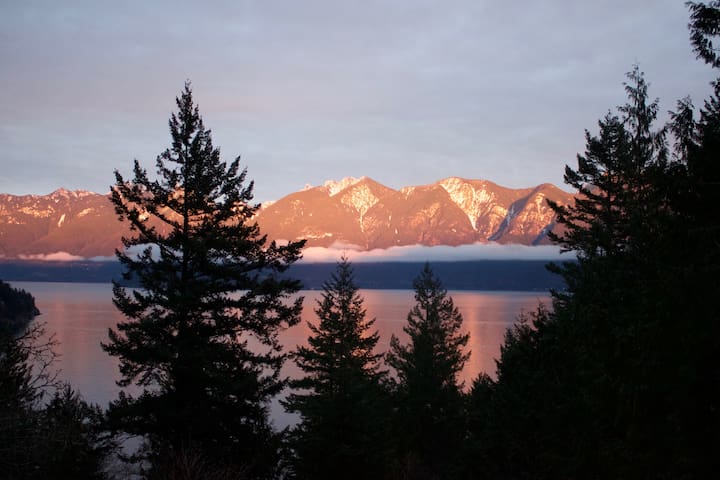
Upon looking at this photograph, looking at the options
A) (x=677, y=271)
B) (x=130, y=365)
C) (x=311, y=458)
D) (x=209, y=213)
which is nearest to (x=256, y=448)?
(x=311, y=458)

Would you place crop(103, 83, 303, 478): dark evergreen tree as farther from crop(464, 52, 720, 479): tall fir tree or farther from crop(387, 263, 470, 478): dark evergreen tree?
crop(387, 263, 470, 478): dark evergreen tree

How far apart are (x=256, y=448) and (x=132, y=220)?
8.73 metres

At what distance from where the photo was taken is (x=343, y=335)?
3297 centimetres

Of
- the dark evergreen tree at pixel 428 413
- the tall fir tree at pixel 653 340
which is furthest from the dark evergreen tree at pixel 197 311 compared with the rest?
the dark evergreen tree at pixel 428 413

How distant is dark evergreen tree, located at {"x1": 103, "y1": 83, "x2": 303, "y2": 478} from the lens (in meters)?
18.1

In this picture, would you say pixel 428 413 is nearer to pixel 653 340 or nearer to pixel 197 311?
pixel 197 311

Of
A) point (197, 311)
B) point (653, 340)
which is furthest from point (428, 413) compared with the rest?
point (653, 340)

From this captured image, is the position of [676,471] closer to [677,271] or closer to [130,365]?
[677,271]

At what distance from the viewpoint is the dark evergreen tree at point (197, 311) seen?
18.1m

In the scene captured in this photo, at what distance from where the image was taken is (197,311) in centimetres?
1908

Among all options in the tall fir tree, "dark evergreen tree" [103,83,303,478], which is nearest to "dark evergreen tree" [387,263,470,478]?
"dark evergreen tree" [103,83,303,478]

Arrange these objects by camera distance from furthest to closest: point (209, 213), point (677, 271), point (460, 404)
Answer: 1. point (460, 404)
2. point (209, 213)
3. point (677, 271)

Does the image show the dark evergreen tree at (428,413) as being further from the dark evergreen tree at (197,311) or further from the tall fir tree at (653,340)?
the tall fir tree at (653,340)

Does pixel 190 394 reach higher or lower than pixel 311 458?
higher
